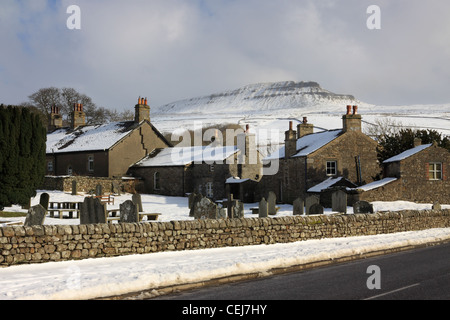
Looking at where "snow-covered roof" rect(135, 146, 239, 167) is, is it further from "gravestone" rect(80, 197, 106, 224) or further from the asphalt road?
the asphalt road

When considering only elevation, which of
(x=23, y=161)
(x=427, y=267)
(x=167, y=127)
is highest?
(x=167, y=127)

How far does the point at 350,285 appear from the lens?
37.7 ft

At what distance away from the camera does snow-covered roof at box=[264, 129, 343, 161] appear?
43.4 meters

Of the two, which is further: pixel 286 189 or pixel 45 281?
pixel 286 189

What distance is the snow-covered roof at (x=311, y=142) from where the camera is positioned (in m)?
43.4

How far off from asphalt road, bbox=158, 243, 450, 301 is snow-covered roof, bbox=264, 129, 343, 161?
93.1ft

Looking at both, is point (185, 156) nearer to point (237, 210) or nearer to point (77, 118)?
point (77, 118)

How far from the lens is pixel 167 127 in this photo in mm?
146625

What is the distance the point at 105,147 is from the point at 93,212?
35897 millimetres

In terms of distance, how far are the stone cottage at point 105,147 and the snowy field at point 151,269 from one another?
122ft

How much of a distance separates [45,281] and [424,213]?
67.3ft

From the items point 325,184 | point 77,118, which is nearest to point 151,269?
point 325,184
